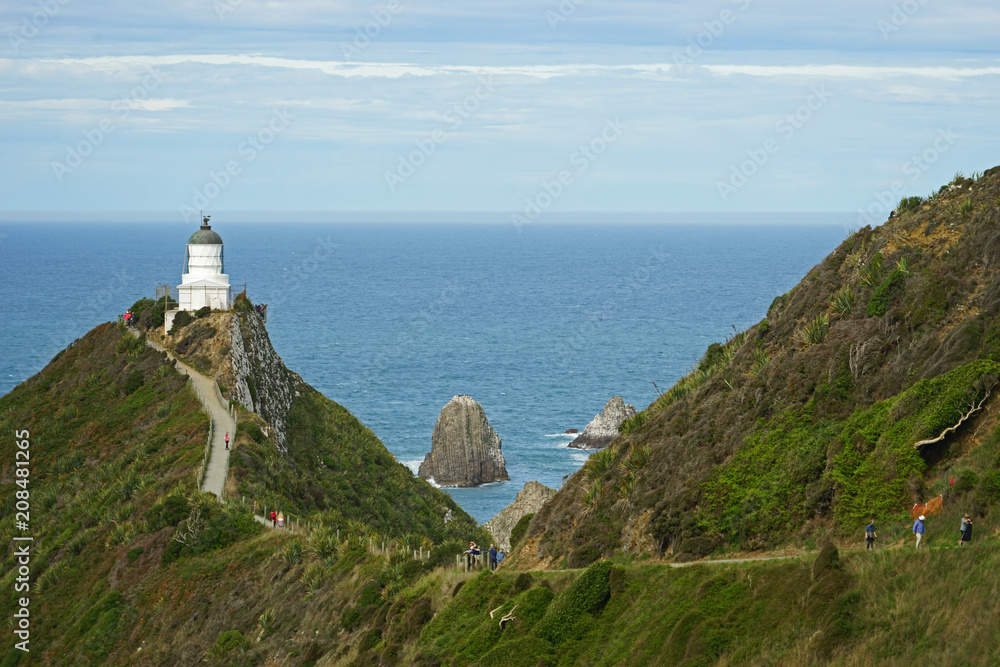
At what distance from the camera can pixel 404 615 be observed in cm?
2603

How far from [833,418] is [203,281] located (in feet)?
143

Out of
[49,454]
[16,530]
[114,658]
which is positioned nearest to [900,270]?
[114,658]

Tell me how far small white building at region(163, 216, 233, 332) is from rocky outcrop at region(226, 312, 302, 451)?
1.91 m

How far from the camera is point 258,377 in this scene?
56.9 meters

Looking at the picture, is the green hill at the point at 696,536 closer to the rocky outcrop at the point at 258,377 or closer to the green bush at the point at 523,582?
the green bush at the point at 523,582

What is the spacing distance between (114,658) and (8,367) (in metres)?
92.6

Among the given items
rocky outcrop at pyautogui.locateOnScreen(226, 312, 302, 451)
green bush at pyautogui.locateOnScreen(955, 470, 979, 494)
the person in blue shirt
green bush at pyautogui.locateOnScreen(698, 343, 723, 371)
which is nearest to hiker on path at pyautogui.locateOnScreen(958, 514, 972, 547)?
green bush at pyautogui.locateOnScreen(955, 470, 979, 494)

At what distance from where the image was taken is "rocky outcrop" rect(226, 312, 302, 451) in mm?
53188

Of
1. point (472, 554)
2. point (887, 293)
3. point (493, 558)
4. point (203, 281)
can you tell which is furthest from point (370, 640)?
point (203, 281)

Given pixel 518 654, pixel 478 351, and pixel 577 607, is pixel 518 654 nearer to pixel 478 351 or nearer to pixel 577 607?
pixel 577 607

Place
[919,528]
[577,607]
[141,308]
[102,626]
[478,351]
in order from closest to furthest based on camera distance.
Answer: [919,528]
[577,607]
[102,626]
[141,308]
[478,351]

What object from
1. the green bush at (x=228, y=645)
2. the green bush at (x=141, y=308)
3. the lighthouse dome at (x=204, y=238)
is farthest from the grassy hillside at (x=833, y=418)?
the green bush at (x=141, y=308)

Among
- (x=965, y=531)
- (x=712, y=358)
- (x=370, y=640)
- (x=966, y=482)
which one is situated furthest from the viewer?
(x=712, y=358)

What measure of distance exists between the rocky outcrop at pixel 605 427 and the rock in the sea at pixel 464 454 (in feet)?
34.2
